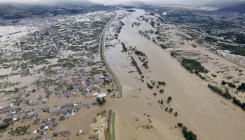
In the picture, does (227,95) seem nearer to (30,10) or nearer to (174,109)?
(174,109)

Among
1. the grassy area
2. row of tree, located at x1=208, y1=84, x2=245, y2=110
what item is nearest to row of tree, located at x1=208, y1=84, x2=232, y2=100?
row of tree, located at x1=208, y1=84, x2=245, y2=110

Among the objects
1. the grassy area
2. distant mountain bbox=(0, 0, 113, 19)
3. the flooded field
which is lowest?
the grassy area

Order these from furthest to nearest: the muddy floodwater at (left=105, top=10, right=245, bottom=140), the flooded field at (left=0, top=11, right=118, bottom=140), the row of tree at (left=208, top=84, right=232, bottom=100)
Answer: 1. the row of tree at (left=208, top=84, right=232, bottom=100)
2. the muddy floodwater at (left=105, top=10, right=245, bottom=140)
3. the flooded field at (left=0, top=11, right=118, bottom=140)

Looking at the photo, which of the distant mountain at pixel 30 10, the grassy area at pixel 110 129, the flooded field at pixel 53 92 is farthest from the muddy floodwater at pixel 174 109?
the distant mountain at pixel 30 10

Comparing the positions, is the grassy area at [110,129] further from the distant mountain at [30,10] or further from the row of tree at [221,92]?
the distant mountain at [30,10]

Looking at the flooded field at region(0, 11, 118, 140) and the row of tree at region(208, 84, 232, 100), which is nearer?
the flooded field at region(0, 11, 118, 140)

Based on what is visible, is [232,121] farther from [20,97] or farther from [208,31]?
[208,31]

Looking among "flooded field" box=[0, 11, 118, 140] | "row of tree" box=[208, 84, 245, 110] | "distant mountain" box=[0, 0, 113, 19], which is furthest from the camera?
"distant mountain" box=[0, 0, 113, 19]

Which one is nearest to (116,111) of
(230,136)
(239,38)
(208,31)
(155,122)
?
(155,122)

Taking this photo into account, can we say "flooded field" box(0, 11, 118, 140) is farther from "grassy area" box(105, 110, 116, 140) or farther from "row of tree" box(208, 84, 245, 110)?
"row of tree" box(208, 84, 245, 110)

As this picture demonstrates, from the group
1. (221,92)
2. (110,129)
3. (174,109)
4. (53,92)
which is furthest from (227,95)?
(53,92)
